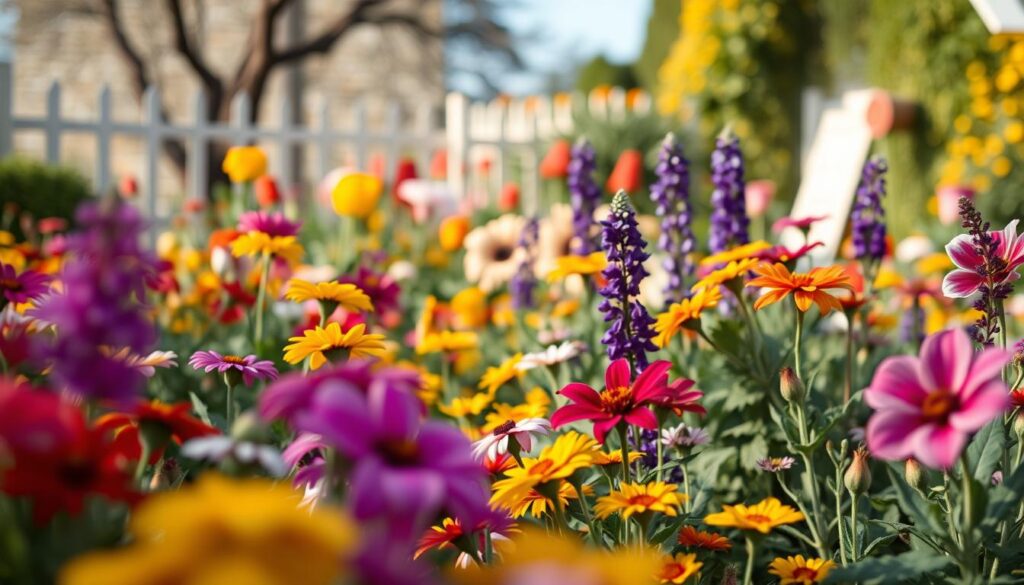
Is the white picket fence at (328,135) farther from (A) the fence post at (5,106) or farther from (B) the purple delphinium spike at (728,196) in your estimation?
(B) the purple delphinium spike at (728,196)

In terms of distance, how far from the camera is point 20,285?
3.96 ft


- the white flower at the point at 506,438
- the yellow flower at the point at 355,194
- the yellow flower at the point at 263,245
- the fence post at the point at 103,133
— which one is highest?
the fence post at the point at 103,133

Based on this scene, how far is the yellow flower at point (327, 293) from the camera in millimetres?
1365

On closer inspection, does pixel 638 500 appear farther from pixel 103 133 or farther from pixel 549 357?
pixel 103 133

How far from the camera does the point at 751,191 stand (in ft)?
13.8

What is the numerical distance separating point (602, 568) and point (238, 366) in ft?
2.47

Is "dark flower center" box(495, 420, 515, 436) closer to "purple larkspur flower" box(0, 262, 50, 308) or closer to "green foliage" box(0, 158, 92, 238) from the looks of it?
"purple larkspur flower" box(0, 262, 50, 308)

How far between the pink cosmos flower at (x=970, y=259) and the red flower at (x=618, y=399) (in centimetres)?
37

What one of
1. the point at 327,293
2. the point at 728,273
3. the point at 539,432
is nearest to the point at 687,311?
the point at 728,273

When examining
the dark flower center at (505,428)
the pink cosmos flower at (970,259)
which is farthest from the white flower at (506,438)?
the pink cosmos flower at (970,259)

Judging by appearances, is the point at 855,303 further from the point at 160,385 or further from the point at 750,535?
the point at 160,385

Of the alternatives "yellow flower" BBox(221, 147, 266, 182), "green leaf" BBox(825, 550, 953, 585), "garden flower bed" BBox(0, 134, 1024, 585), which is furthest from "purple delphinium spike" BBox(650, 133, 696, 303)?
"yellow flower" BBox(221, 147, 266, 182)

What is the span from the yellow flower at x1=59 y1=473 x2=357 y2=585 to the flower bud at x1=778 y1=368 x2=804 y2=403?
0.82 meters

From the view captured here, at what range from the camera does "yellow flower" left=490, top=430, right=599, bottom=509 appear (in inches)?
37.5
